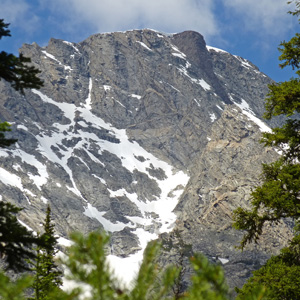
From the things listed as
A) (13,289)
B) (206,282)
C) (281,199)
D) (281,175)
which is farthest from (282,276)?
(13,289)

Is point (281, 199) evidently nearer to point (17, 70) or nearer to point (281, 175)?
point (281, 175)

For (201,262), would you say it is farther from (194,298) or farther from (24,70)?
(24,70)

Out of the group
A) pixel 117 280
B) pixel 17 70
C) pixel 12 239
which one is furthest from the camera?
pixel 17 70

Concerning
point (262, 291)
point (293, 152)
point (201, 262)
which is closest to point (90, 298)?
point (201, 262)

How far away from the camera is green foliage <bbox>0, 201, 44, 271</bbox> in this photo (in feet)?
26.3

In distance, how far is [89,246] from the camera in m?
3.23

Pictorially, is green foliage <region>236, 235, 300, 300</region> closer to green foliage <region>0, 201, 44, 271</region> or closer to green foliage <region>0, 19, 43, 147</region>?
green foliage <region>0, 201, 44, 271</region>

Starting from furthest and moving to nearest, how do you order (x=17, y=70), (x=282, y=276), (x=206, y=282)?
(x=282, y=276) → (x=17, y=70) → (x=206, y=282)

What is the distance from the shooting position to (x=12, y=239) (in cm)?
802

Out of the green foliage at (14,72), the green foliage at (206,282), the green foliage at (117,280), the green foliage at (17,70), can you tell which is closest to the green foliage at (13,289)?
the green foliage at (117,280)

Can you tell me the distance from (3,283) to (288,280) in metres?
9.06

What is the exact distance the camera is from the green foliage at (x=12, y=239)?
26.3 feet

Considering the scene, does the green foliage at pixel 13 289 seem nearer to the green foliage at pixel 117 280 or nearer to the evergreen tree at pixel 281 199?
the green foliage at pixel 117 280

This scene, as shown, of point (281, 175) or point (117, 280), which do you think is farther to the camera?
point (281, 175)
